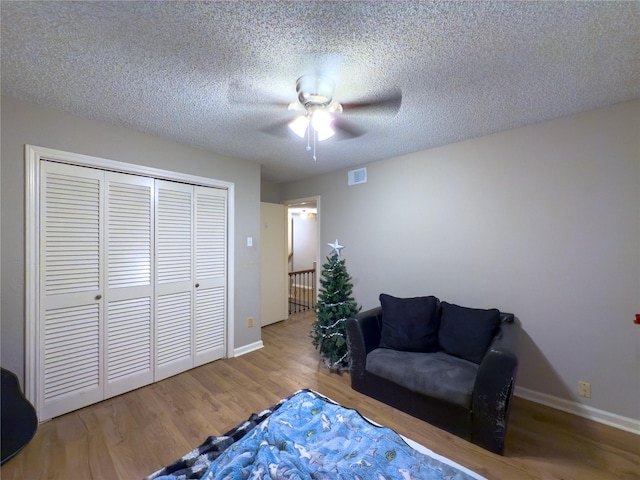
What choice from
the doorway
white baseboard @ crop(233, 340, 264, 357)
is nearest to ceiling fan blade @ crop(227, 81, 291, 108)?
white baseboard @ crop(233, 340, 264, 357)

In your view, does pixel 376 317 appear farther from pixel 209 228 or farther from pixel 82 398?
pixel 82 398

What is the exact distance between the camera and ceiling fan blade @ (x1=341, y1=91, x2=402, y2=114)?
72.1 inches

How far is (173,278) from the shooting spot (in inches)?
105

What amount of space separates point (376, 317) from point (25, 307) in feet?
9.20

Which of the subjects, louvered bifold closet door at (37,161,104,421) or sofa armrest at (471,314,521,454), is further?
louvered bifold closet door at (37,161,104,421)

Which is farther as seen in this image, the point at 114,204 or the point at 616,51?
the point at 114,204

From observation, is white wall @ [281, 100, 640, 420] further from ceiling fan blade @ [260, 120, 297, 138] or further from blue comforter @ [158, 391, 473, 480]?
blue comforter @ [158, 391, 473, 480]

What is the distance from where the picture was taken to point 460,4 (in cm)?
110

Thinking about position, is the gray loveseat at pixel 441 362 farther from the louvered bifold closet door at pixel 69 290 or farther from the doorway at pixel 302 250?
the doorway at pixel 302 250

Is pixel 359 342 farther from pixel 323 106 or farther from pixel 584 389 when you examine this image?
pixel 323 106

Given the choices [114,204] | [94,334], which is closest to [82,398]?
[94,334]

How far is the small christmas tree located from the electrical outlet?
6.24ft

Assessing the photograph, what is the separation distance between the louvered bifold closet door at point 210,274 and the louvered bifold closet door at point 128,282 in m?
0.46

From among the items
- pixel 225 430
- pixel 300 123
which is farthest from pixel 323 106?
pixel 225 430
